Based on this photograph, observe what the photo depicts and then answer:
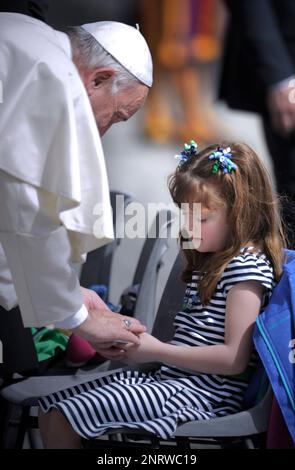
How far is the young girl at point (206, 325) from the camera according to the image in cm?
261

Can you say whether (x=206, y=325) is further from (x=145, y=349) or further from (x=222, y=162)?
(x=222, y=162)

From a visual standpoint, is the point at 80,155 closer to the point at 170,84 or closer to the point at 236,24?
the point at 236,24

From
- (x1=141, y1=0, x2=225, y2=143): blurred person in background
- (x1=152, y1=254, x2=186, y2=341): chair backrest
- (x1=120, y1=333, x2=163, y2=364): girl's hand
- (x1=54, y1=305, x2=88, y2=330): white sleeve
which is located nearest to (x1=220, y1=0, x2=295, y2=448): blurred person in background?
(x1=152, y1=254, x2=186, y2=341): chair backrest

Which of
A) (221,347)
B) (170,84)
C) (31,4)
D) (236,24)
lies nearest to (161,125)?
(170,84)

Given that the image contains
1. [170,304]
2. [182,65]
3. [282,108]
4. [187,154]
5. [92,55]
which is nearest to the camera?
[92,55]

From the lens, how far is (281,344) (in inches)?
99.0

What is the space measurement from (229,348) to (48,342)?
0.82 m

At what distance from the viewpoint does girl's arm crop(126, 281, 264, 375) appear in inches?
103

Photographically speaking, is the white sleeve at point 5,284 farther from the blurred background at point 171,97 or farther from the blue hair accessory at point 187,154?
the blurred background at point 171,97

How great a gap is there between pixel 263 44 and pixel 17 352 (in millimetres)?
2290

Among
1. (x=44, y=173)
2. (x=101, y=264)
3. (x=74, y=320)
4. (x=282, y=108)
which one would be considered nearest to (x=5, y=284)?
(x=74, y=320)

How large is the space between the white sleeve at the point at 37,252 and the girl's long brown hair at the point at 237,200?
501mm

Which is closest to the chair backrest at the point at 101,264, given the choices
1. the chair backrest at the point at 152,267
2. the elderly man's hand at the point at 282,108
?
the chair backrest at the point at 152,267

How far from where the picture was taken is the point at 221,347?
8.66 feet
